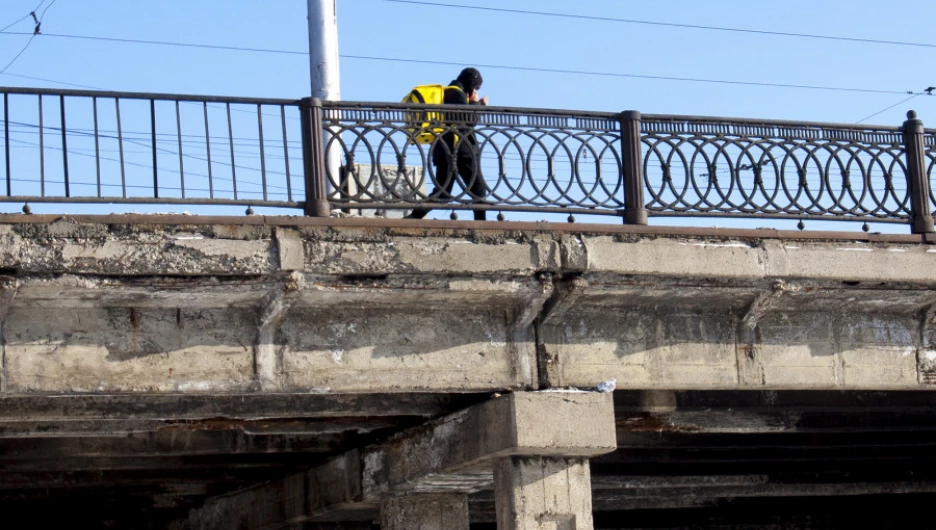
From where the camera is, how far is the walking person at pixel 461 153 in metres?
10.1

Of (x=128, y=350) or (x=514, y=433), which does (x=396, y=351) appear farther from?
(x=128, y=350)

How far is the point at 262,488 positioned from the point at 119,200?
542cm

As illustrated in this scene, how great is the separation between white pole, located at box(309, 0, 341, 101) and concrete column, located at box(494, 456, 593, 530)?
17.4 ft

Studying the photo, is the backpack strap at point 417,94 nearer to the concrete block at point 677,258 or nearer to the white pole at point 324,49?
the concrete block at point 677,258

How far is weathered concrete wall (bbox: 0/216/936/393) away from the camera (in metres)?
9.09

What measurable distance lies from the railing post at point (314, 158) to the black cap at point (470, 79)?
85.3 inches

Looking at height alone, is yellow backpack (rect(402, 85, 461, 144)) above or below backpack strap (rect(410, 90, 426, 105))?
below

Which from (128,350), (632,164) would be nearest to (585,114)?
(632,164)

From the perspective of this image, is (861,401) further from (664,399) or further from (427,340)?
(427,340)

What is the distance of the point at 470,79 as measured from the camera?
468 inches

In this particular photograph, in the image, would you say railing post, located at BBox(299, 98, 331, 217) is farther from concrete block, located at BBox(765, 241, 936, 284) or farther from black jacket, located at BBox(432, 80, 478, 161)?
concrete block, located at BBox(765, 241, 936, 284)

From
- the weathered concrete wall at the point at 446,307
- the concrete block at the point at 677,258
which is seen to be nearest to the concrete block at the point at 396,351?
the weathered concrete wall at the point at 446,307

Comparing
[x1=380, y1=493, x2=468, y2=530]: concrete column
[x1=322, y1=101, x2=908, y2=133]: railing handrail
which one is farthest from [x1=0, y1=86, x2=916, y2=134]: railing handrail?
[x1=380, y1=493, x2=468, y2=530]: concrete column

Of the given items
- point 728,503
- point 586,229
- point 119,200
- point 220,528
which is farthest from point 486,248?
point 728,503
